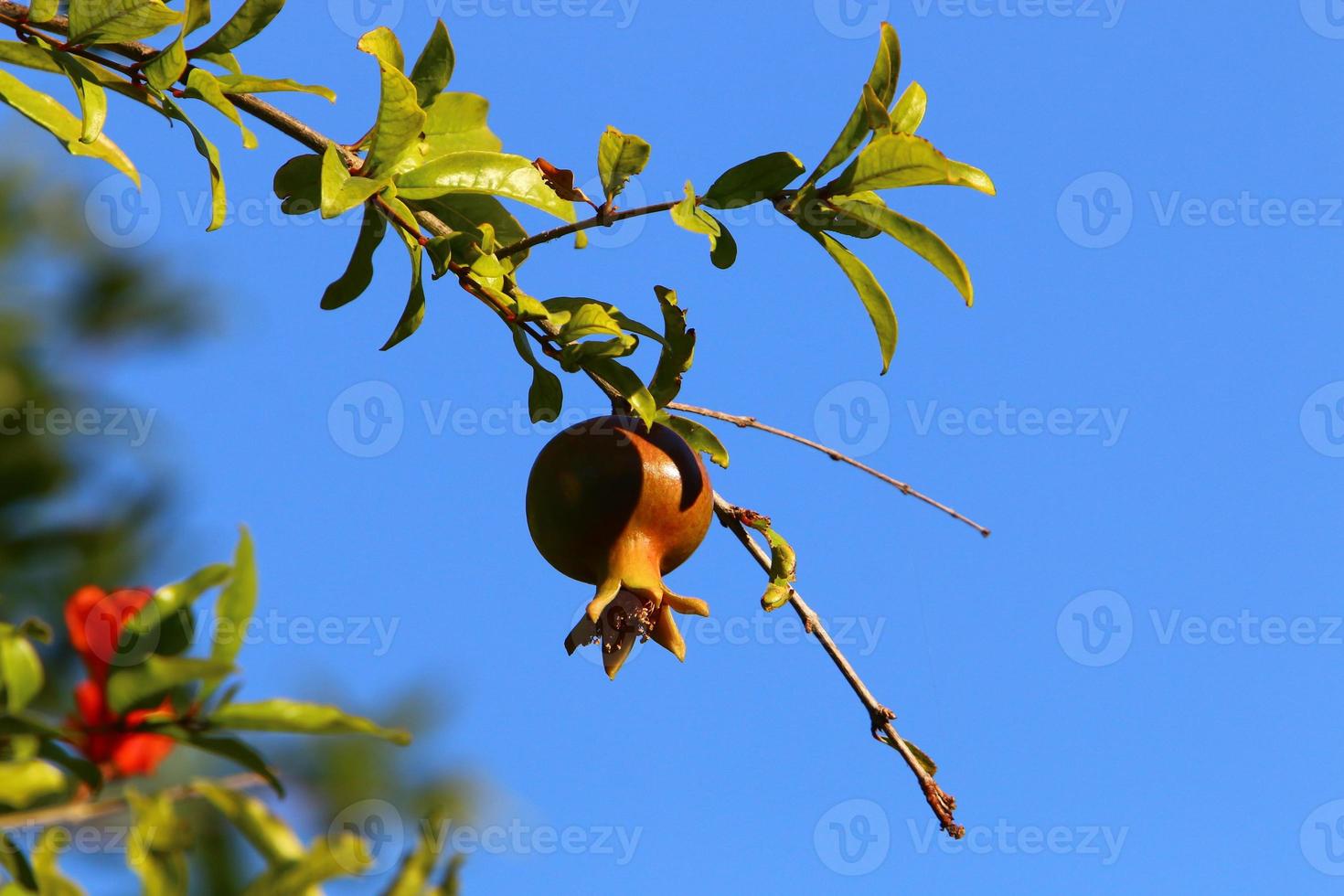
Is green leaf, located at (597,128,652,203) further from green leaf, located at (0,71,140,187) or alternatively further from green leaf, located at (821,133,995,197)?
green leaf, located at (0,71,140,187)

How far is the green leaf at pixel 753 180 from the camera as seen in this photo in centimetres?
142

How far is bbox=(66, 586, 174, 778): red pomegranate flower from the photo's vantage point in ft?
3.06

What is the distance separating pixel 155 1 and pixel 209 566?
72 centimetres

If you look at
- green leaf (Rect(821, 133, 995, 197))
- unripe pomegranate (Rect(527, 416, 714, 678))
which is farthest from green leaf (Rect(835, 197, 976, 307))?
unripe pomegranate (Rect(527, 416, 714, 678))

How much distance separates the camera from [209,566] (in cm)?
93

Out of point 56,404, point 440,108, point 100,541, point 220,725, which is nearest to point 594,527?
point 440,108

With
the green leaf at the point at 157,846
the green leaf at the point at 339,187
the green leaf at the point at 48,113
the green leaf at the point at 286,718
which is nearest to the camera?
the green leaf at the point at 157,846

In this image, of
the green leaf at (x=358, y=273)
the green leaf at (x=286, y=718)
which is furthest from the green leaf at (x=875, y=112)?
the green leaf at (x=286, y=718)

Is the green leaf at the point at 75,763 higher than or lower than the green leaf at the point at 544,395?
lower

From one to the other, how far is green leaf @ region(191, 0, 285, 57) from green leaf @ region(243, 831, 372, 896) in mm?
899

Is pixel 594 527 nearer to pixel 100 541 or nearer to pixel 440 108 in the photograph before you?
pixel 440 108

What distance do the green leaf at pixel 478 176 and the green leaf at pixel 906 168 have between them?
0.36 meters

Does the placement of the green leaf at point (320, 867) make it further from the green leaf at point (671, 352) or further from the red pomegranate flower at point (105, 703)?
the green leaf at point (671, 352)

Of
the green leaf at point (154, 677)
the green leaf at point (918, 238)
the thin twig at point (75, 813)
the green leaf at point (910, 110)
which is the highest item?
the green leaf at point (910, 110)
